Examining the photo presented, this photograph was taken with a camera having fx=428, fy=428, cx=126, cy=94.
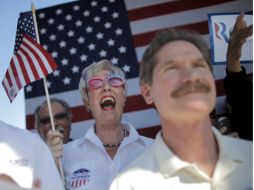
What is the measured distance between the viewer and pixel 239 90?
2242 mm

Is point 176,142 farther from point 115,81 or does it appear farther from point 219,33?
point 219,33

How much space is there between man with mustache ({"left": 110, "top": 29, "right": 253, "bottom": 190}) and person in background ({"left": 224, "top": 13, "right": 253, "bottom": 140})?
0.26 metres

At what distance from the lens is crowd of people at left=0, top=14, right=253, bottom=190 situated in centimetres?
178

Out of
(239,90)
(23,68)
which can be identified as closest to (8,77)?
(23,68)

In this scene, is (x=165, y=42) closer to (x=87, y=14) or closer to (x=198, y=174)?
(x=198, y=174)

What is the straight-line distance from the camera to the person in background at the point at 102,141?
268cm

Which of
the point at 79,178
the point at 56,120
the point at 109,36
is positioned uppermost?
the point at 109,36

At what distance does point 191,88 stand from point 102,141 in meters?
1.30

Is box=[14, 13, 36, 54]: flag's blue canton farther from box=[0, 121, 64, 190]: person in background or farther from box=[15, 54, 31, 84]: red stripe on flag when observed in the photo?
box=[0, 121, 64, 190]: person in background

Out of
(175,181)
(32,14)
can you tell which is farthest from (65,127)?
(175,181)

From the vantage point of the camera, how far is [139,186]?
1827mm

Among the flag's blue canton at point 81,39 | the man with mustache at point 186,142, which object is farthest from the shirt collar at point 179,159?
the flag's blue canton at point 81,39

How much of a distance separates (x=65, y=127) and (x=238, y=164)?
244 cm

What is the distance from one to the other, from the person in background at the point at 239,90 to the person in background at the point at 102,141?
842 millimetres
